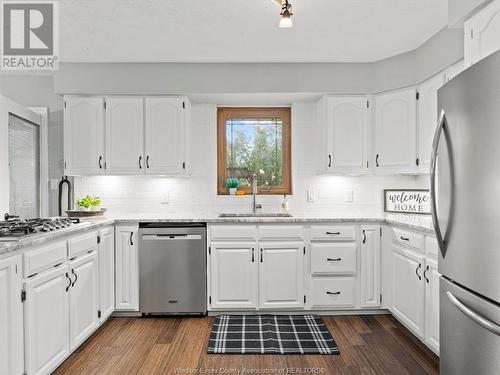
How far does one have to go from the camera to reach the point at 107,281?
3.12 meters

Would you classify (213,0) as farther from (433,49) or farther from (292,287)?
(292,287)

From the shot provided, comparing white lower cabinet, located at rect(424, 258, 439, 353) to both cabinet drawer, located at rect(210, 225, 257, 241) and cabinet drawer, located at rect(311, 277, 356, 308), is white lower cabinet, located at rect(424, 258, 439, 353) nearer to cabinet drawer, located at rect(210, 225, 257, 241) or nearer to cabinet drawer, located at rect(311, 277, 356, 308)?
cabinet drawer, located at rect(311, 277, 356, 308)

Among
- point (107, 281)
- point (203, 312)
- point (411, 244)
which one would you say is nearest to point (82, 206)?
point (107, 281)

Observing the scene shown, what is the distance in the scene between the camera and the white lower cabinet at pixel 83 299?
96.0 inches

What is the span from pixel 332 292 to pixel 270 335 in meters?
0.78

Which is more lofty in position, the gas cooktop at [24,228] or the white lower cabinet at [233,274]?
the gas cooktop at [24,228]

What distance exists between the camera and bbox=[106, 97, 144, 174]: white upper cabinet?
11.6ft

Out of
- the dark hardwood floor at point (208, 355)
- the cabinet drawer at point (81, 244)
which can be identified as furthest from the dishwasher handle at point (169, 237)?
the dark hardwood floor at point (208, 355)

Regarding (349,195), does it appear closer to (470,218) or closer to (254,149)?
(254,149)

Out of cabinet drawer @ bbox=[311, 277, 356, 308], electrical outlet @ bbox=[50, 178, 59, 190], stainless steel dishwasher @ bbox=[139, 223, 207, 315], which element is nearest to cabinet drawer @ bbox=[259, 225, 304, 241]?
cabinet drawer @ bbox=[311, 277, 356, 308]

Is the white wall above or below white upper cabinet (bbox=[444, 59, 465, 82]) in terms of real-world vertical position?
below

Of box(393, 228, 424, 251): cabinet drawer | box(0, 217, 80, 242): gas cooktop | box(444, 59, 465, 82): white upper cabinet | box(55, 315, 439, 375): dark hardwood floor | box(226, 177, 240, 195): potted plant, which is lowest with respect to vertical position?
box(55, 315, 439, 375): dark hardwood floor

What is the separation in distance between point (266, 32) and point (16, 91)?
281 cm

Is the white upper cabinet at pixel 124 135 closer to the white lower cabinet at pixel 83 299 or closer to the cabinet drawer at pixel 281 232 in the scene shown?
the white lower cabinet at pixel 83 299
